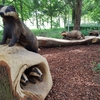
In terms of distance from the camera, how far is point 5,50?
6.16 feet

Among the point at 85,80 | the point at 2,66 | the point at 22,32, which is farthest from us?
the point at 85,80

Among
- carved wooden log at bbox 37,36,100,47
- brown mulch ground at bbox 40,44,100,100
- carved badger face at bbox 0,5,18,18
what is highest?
carved badger face at bbox 0,5,18,18

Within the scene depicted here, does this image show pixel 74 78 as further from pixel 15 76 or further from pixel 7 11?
pixel 7 11

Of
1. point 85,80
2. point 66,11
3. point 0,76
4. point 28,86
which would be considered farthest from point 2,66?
point 66,11

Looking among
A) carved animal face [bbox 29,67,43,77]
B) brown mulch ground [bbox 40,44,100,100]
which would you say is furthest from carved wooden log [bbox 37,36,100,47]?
carved animal face [bbox 29,67,43,77]

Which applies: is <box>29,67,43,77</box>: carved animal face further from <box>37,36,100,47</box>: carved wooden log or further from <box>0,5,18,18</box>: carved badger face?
<box>37,36,100,47</box>: carved wooden log

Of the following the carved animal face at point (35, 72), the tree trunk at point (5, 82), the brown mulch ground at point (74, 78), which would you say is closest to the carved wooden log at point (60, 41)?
the brown mulch ground at point (74, 78)

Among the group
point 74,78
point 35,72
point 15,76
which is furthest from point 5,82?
point 74,78

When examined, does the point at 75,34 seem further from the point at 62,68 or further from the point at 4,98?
the point at 4,98

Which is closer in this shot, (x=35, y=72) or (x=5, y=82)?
(x=5, y=82)

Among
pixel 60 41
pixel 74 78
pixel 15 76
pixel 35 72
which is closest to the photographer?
pixel 15 76

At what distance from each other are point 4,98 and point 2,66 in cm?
37

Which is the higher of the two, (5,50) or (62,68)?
(5,50)

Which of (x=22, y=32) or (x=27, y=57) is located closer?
(x=27, y=57)
